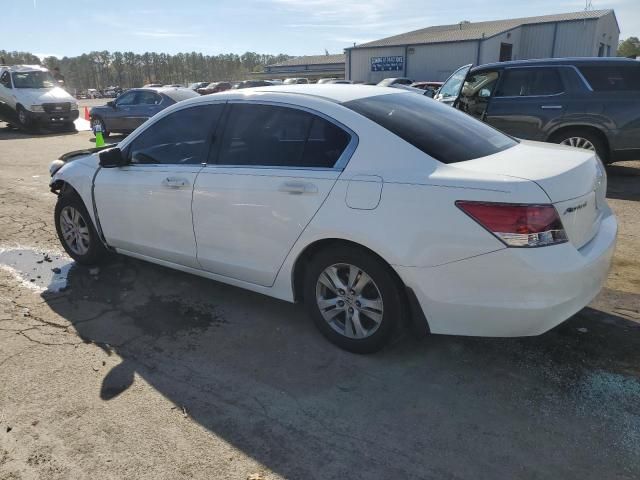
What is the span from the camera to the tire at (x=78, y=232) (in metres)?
4.83

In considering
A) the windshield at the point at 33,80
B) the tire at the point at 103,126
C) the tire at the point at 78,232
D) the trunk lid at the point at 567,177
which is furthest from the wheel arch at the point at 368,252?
the windshield at the point at 33,80

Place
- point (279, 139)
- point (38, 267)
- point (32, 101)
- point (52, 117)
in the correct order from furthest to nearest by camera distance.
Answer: point (52, 117)
point (32, 101)
point (38, 267)
point (279, 139)

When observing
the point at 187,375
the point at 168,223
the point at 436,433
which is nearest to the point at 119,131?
the point at 168,223

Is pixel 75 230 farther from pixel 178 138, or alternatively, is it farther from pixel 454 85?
pixel 454 85

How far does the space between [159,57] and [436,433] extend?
5425 inches

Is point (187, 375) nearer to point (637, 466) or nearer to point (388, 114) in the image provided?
point (388, 114)

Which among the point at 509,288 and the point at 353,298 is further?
the point at 353,298

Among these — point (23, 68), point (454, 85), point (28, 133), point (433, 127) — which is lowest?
point (28, 133)

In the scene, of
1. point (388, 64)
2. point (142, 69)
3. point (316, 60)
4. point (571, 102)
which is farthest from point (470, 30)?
point (142, 69)

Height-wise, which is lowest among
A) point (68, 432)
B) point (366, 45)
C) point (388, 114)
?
point (68, 432)

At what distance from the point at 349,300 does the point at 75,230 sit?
124 inches

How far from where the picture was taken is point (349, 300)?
128 inches

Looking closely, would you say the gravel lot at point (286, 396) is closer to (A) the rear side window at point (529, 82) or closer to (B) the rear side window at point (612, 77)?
(B) the rear side window at point (612, 77)

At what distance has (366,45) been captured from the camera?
44.5 meters
